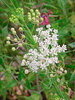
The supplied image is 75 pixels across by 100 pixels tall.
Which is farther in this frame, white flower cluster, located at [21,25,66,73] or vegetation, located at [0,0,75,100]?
vegetation, located at [0,0,75,100]

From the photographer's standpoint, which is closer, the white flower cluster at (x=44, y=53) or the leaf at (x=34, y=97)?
the white flower cluster at (x=44, y=53)

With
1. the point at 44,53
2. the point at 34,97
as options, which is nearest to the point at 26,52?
the point at 44,53

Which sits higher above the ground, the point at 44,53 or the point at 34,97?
the point at 44,53

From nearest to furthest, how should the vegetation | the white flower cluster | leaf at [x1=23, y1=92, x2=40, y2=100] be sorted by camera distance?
the white flower cluster → the vegetation → leaf at [x1=23, y1=92, x2=40, y2=100]

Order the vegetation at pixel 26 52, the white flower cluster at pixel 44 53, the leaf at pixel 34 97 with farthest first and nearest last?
the leaf at pixel 34 97 → the vegetation at pixel 26 52 → the white flower cluster at pixel 44 53

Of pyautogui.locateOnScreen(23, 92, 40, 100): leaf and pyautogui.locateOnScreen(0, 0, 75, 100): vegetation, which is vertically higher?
pyautogui.locateOnScreen(0, 0, 75, 100): vegetation

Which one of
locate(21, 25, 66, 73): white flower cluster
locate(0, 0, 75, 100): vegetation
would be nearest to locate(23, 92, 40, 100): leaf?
locate(0, 0, 75, 100): vegetation

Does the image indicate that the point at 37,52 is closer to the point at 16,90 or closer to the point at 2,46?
the point at 2,46

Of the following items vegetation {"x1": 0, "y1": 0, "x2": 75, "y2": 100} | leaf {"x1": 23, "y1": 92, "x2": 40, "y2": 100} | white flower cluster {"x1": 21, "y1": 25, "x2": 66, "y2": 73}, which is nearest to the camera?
white flower cluster {"x1": 21, "y1": 25, "x2": 66, "y2": 73}

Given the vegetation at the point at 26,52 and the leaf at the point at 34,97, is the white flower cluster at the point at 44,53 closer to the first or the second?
the vegetation at the point at 26,52

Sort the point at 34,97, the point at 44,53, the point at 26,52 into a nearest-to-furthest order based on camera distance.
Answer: the point at 44,53
the point at 26,52
the point at 34,97

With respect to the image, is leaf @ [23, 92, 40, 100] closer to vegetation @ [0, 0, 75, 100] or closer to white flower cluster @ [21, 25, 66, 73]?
vegetation @ [0, 0, 75, 100]

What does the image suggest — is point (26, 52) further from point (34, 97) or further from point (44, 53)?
point (34, 97)

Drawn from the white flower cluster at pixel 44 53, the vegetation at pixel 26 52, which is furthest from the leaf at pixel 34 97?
the white flower cluster at pixel 44 53
